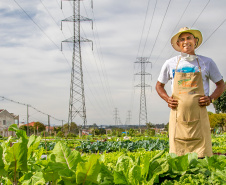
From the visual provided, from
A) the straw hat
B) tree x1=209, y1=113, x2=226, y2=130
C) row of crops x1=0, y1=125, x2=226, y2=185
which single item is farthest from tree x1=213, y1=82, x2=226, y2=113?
row of crops x1=0, y1=125, x2=226, y2=185

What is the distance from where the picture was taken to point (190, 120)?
11.4 feet

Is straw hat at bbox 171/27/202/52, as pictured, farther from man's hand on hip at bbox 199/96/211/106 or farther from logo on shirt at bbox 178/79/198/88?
man's hand on hip at bbox 199/96/211/106

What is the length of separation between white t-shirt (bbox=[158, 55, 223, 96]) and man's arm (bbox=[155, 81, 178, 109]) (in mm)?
76

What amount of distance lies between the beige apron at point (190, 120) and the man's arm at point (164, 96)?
5 cm

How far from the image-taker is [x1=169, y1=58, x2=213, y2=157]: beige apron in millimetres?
3473

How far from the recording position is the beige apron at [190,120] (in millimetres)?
3473

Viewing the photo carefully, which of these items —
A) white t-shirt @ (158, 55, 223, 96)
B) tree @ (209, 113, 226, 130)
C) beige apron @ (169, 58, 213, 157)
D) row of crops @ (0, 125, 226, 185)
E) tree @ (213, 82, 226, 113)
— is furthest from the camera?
tree @ (213, 82, 226, 113)

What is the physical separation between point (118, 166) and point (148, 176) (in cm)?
15

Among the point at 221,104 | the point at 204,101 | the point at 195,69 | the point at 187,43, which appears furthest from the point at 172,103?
the point at 221,104

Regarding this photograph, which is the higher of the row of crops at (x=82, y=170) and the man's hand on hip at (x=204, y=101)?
the man's hand on hip at (x=204, y=101)

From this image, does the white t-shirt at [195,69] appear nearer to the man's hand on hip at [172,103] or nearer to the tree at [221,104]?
the man's hand on hip at [172,103]

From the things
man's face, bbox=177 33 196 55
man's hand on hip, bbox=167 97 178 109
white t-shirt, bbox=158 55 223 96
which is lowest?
man's hand on hip, bbox=167 97 178 109

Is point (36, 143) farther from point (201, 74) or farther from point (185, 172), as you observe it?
point (201, 74)

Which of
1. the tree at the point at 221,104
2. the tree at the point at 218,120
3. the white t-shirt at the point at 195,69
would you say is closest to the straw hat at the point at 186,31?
the white t-shirt at the point at 195,69
